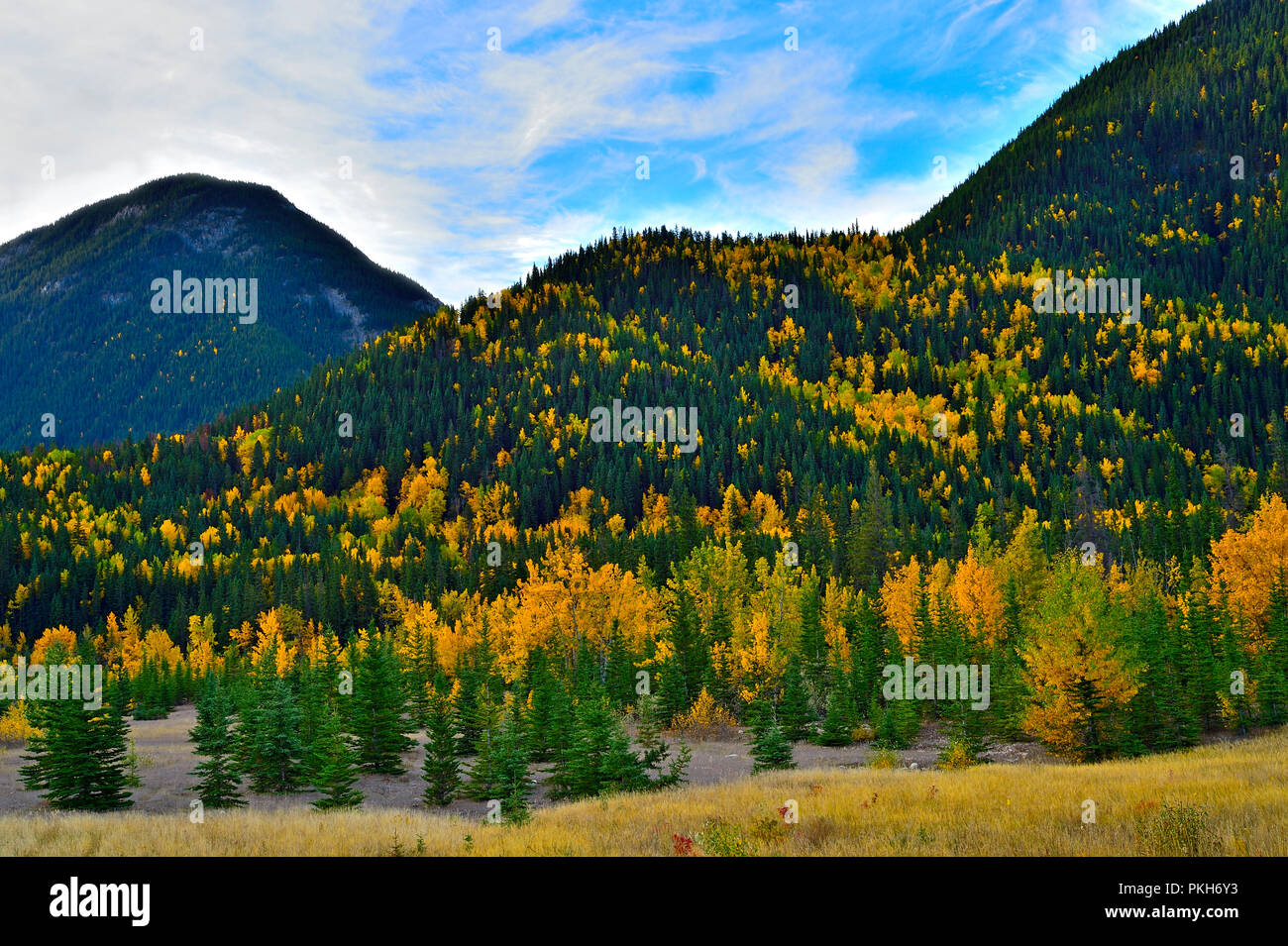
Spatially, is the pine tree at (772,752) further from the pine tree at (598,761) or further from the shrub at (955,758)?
the shrub at (955,758)

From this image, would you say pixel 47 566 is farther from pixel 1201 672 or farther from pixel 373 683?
pixel 1201 672

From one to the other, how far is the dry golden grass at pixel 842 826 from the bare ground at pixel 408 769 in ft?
36.7

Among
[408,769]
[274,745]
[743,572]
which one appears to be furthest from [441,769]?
[743,572]

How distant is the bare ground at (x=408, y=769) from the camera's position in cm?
3319

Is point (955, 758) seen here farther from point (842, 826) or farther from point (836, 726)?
point (842, 826)

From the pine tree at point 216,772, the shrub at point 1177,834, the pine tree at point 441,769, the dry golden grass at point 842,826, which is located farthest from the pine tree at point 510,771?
the shrub at point 1177,834

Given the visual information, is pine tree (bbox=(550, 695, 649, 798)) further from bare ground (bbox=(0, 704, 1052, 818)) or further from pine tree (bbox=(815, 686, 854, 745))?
pine tree (bbox=(815, 686, 854, 745))

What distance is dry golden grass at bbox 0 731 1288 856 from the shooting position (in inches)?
531

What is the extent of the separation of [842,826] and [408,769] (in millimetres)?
33803

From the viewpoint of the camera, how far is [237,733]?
127 feet

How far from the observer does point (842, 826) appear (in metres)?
16.3
